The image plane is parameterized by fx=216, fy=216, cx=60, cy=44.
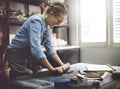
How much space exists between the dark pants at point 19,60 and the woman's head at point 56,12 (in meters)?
0.33

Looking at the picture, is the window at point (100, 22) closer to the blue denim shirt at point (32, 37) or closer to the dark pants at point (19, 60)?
the blue denim shirt at point (32, 37)

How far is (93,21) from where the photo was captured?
475cm

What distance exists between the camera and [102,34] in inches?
182

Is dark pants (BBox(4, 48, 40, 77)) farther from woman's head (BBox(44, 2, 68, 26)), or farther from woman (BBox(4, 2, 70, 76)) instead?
woman's head (BBox(44, 2, 68, 26))

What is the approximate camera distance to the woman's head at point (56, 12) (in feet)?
5.77

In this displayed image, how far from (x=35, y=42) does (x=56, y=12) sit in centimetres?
31

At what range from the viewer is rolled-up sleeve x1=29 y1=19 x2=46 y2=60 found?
167 cm

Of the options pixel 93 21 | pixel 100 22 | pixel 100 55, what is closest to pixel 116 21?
pixel 100 22

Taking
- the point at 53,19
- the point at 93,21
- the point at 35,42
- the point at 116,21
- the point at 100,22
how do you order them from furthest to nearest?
the point at 93,21, the point at 100,22, the point at 116,21, the point at 53,19, the point at 35,42

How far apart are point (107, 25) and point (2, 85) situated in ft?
11.4

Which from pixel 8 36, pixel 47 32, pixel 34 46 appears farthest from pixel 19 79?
pixel 8 36

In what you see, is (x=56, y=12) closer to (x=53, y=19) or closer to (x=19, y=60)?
(x=53, y=19)

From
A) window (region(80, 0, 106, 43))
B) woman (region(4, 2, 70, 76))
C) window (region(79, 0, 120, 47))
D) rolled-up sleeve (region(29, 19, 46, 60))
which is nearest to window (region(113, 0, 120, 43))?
window (region(79, 0, 120, 47))

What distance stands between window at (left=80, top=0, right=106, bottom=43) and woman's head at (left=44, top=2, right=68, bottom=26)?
2.92 metres
